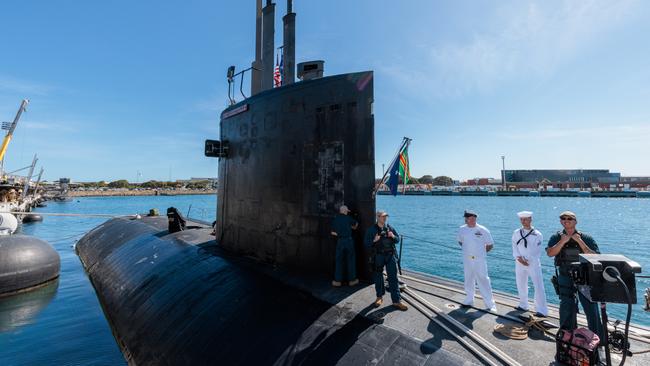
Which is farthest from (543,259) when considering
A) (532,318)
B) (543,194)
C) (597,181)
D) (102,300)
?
(597,181)

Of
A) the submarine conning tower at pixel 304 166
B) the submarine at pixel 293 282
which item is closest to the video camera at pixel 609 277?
the submarine at pixel 293 282

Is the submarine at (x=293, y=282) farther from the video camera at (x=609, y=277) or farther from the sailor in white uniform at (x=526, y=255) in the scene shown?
the video camera at (x=609, y=277)

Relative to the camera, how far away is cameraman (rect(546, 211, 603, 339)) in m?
3.73

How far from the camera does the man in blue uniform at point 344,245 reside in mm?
5133

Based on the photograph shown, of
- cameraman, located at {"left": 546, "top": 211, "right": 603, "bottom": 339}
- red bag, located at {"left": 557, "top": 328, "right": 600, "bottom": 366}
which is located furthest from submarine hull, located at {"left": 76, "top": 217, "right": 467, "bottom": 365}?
cameraman, located at {"left": 546, "top": 211, "right": 603, "bottom": 339}

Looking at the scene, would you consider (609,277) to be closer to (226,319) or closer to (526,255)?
(526,255)

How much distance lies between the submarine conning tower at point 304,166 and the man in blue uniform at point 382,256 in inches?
13.0

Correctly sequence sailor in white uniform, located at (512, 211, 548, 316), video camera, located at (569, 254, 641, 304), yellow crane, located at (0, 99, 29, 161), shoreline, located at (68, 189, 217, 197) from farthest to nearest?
1. shoreline, located at (68, 189, 217, 197)
2. yellow crane, located at (0, 99, 29, 161)
3. sailor in white uniform, located at (512, 211, 548, 316)
4. video camera, located at (569, 254, 641, 304)

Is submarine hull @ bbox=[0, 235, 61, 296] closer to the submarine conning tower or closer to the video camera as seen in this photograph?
the submarine conning tower

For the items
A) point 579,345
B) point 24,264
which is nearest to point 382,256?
point 579,345

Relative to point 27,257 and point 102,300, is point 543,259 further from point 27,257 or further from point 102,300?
point 27,257

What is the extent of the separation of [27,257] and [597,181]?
155584mm

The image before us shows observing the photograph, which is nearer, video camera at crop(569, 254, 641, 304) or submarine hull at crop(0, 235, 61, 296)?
video camera at crop(569, 254, 641, 304)

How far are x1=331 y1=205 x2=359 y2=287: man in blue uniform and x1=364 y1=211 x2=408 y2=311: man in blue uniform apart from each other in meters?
0.34
